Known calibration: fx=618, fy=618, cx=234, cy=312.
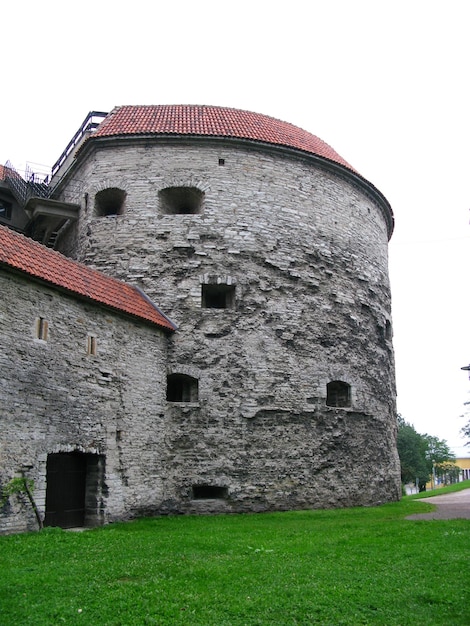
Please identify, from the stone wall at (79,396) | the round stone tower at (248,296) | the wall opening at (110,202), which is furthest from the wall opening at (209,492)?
the wall opening at (110,202)

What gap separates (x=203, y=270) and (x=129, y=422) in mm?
3805

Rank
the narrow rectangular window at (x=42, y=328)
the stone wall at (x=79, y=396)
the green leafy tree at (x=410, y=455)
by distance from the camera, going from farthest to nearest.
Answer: the green leafy tree at (x=410, y=455)
the narrow rectangular window at (x=42, y=328)
the stone wall at (x=79, y=396)

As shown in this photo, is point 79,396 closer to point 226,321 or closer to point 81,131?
point 226,321

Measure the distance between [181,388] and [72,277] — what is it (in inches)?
149

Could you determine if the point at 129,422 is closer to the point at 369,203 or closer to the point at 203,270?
the point at 203,270

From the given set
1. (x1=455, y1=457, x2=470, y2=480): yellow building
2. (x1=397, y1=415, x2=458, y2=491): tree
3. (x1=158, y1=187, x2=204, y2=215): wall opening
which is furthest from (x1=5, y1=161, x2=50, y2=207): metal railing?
(x1=455, y1=457, x2=470, y2=480): yellow building

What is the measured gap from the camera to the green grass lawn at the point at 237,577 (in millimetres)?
5129

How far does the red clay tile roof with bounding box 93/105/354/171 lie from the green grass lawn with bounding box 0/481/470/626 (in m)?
9.08

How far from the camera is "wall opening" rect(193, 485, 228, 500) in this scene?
1231 cm

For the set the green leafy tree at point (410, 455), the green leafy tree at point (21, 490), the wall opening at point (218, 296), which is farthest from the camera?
the green leafy tree at point (410, 455)

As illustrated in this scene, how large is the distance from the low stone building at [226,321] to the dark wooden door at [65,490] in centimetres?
23

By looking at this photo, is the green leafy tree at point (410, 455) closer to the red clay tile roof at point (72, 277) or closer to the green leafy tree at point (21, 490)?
the red clay tile roof at point (72, 277)

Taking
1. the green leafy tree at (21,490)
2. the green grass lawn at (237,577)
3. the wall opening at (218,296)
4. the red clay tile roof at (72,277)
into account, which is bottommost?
the green grass lawn at (237,577)

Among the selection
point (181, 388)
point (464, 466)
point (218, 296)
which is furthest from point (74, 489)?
point (464, 466)
